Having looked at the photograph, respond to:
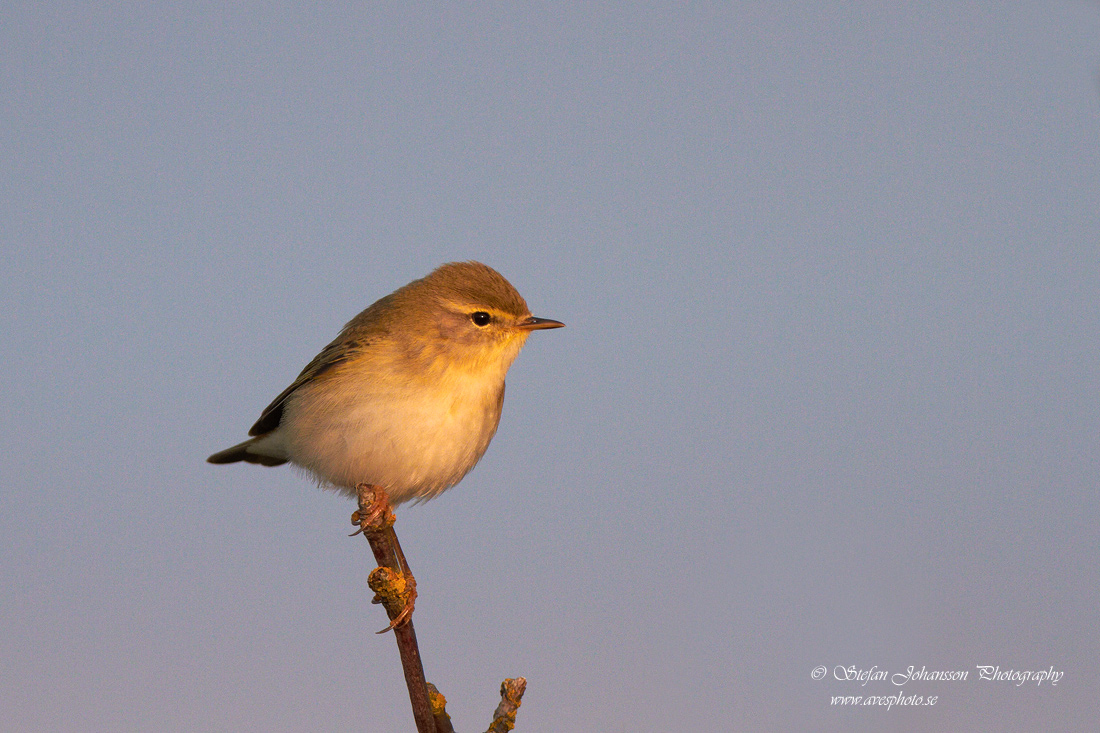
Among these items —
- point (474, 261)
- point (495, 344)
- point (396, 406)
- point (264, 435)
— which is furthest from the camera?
point (264, 435)

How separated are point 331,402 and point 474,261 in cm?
152

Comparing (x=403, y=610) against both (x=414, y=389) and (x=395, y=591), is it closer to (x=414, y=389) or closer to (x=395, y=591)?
(x=395, y=591)

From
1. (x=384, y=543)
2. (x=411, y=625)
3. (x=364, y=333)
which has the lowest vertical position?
(x=411, y=625)

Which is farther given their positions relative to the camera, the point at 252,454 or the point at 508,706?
the point at 252,454

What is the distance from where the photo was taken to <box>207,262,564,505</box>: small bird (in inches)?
222

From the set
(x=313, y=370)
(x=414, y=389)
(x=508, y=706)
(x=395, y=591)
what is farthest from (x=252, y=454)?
(x=508, y=706)

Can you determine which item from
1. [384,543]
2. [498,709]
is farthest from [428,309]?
[498,709]

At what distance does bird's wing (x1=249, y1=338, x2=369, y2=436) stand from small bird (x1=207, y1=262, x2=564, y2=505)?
14 millimetres

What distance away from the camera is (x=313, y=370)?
6.48m

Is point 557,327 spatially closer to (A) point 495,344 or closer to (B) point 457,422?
(A) point 495,344

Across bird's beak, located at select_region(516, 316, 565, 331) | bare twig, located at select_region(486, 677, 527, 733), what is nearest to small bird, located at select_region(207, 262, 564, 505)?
bird's beak, located at select_region(516, 316, 565, 331)

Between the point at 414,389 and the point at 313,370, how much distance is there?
121 cm

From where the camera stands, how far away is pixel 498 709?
17.1 feet

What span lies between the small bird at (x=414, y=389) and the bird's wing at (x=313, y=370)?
0.01m
